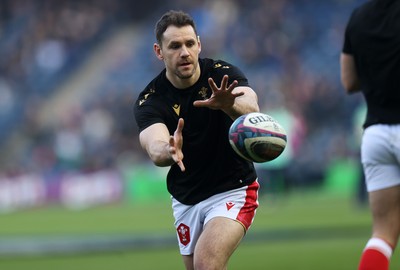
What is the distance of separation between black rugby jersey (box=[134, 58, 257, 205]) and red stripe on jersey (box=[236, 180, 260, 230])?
8cm

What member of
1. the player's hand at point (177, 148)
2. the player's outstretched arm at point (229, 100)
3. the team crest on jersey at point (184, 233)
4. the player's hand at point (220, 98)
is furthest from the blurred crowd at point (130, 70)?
the player's hand at point (177, 148)

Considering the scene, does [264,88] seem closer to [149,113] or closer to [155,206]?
[155,206]

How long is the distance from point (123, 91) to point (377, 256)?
25.4m

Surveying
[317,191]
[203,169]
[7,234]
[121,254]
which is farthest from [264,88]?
[203,169]

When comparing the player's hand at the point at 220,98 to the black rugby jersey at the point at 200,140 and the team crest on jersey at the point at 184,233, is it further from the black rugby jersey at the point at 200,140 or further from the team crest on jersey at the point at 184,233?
the team crest on jersey at the point at 184,233

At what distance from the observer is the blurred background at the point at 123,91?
1077 inches

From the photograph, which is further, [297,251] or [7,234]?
[7,234]

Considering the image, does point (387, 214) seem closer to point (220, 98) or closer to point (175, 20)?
point (220, 98)

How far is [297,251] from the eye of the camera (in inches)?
520

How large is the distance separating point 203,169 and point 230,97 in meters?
0.87

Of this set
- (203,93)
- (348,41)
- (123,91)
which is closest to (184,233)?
(203,93)

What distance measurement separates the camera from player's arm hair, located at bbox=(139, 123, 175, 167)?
6500mm

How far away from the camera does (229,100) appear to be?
6621mm

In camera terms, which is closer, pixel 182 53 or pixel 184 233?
pixel 182 53
